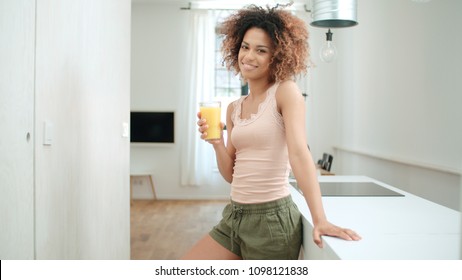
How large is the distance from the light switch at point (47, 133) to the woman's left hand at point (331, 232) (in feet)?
3.17

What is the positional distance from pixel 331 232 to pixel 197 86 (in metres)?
5.03

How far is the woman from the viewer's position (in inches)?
48.7

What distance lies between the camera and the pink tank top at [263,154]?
4.15 feet

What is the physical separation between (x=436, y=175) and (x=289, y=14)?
2359 millimetres

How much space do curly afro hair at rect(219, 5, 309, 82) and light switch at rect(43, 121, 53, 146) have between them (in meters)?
0.72

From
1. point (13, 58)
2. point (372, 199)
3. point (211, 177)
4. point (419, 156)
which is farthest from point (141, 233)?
point (13, 58)

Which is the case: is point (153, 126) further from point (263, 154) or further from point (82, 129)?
point (263, 154)

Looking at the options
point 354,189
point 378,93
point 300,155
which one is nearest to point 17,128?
point 300,155

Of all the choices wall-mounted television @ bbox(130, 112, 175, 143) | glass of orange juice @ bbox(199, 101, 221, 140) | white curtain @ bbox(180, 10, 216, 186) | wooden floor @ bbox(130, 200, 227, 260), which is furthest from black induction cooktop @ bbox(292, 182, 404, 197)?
wall-mounted television @ bbox(130, 112, 175, 143)

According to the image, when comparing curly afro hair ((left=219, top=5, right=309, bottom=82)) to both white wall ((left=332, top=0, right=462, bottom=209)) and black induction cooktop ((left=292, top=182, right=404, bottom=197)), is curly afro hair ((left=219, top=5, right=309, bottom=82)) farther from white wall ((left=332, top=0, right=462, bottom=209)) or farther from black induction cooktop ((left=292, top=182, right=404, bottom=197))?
white wall ((left=332, top=0, right=462, bottom=209))

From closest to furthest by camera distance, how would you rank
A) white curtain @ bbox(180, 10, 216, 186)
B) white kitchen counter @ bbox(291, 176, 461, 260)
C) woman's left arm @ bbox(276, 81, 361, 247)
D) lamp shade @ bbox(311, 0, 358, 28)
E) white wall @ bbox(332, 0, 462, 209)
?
white kitchen counter @ bbox(291, 176, 461, 260), woman's left arm @ bbox(276, 81, 361, 247), lamp shade @ bbox(311, 0, 358, 28), white wall @ bbox(332, 0, 462, 209), white curtain @ bbox(180, 10, 216, 186)

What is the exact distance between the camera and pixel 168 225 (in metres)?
4.46
